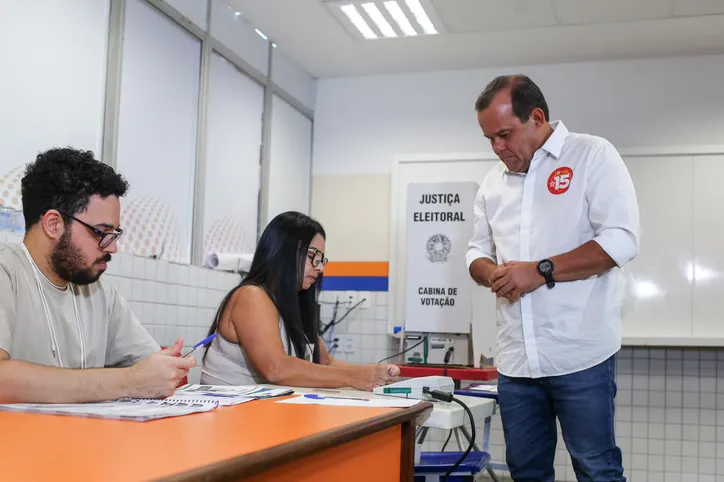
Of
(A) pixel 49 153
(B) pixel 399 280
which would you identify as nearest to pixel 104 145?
(A) pixel 49 153

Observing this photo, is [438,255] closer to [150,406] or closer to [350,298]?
[350,298]

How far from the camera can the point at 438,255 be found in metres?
4.86

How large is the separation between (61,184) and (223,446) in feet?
3.59

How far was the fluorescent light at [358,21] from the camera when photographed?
4676 millimetres

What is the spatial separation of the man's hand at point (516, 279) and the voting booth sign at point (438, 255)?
7.85 feet

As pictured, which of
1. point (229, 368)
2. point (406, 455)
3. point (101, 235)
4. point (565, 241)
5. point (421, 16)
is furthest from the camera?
point (421, 16)

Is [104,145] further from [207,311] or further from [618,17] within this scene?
[618,17]

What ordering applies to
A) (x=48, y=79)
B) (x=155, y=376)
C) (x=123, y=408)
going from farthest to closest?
(x=48, y=79)
(x=155, y=376)
(x=123, y=408)

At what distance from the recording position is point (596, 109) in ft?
17.7

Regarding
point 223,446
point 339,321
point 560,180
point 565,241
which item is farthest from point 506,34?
point 223,446

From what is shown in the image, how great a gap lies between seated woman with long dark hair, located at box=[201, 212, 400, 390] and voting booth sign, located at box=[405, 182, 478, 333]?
185cm

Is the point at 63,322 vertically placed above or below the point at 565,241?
below

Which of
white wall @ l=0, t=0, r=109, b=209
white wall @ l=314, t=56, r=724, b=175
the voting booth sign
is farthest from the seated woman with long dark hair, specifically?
white wall @ l=314, t=56, r=724, b=175

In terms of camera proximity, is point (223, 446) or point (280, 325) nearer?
point (223, 446)
